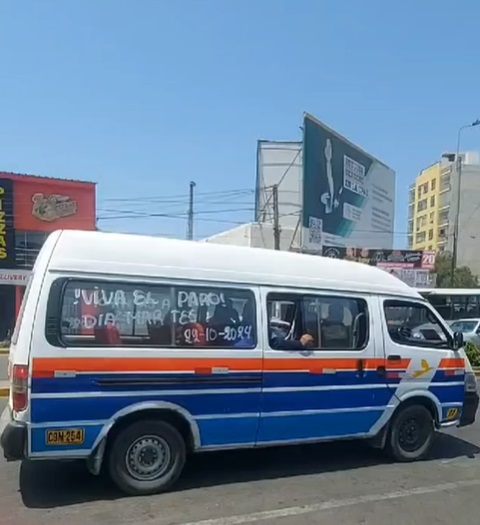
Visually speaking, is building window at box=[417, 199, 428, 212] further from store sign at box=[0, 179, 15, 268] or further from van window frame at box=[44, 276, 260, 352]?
van window frame at box=[44, 276, 260, 352]

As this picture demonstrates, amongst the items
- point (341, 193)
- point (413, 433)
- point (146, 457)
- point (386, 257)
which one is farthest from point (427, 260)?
point (146, 457)

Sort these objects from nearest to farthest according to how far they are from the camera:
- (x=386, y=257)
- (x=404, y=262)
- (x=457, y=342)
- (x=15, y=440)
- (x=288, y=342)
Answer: (x=15, y=440) → (x=288, y=342) → (x=457, y=342) → (x=386, y=257) → (x=404, y=262)

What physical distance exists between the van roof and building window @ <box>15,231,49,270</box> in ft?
66.0

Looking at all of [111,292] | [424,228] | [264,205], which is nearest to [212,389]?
[111,292]

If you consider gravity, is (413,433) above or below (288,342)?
below

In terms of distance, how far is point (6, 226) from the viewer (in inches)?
934

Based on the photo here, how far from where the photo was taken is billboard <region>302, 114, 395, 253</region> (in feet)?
102

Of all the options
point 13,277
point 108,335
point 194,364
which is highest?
point 108,335

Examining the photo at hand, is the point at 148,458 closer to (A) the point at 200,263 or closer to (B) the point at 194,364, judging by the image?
(B) the point at 194,364

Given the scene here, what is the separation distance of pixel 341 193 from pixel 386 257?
629 centimetres

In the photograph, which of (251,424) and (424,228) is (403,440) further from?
(424,228)

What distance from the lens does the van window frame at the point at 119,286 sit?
4910mm

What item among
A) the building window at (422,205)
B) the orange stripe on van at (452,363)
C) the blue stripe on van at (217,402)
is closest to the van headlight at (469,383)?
the orange stripe on van at (452,363)

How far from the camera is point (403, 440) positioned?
6500 mm
